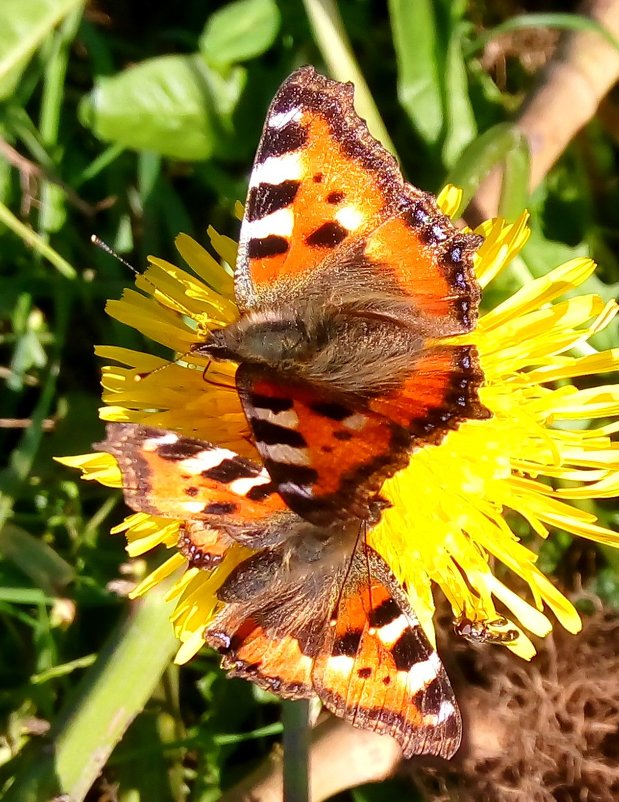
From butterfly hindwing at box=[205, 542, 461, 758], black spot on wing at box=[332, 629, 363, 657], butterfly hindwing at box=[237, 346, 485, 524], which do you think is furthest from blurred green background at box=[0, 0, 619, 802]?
butterfly hindwing at box=[237, 346, 485, 524]

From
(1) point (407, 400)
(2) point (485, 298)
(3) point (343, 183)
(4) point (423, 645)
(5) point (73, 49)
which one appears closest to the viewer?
(1) point (407, 400)

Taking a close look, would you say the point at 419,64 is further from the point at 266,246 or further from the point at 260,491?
the point at 260,491

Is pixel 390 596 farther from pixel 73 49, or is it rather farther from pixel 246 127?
pixel 73 49

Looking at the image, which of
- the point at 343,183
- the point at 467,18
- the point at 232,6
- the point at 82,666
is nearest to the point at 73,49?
→ the point at 232,6

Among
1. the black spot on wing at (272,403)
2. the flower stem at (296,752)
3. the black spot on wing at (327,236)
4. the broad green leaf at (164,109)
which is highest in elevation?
the broad green leaf at (164,109)

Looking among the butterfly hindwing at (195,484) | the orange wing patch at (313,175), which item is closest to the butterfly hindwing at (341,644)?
the butterfly hindwing at (195,484)

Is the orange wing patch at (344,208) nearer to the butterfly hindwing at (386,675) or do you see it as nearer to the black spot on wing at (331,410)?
the black spot on wing at (331,410)
